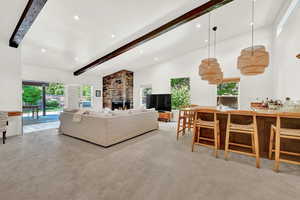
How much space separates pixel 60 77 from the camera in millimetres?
6742

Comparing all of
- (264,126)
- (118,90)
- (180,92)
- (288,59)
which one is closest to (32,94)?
(118,90)

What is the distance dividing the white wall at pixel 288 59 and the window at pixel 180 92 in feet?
10.6

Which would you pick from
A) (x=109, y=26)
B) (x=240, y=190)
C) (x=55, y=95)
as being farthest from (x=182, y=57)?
(x=55, y=95)

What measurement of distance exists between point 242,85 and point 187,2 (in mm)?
3959

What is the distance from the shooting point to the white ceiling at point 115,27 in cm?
311

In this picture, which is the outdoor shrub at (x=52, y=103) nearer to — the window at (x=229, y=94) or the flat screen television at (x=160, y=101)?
the flat screen television at (x=160, y=101)

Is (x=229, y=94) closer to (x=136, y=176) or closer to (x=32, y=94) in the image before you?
(x=136, y=176)

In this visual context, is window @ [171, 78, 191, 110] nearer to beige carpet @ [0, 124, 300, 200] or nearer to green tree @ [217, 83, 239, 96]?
green tree @ [217, 83, 239, 96]

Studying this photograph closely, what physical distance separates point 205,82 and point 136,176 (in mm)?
5242

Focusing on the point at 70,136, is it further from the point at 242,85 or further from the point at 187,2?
the point at 242,85

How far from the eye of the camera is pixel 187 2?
320 centimetres

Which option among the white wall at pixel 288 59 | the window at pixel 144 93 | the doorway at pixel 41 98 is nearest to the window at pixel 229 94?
the white wall at pixel 288 59

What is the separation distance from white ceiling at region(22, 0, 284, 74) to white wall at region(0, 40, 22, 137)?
1.76ft

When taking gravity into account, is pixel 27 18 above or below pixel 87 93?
above
